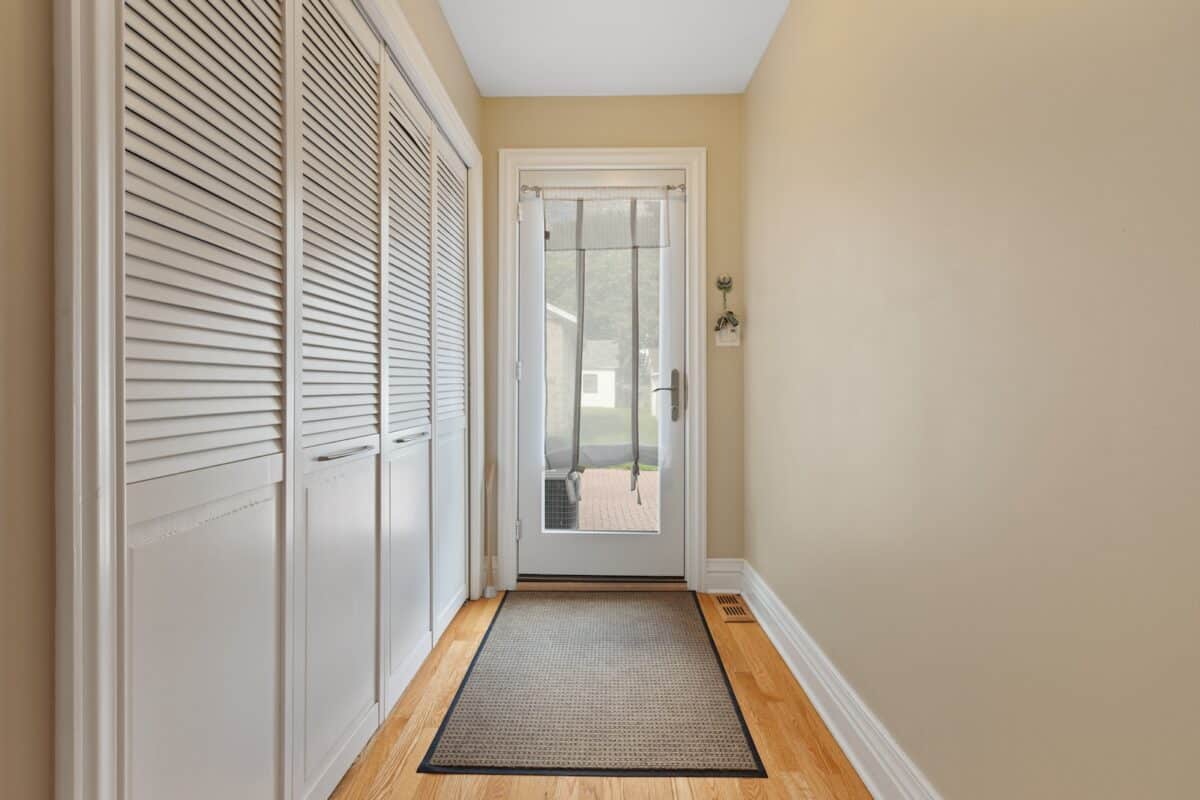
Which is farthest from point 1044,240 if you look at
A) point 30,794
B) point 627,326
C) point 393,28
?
point 627,326

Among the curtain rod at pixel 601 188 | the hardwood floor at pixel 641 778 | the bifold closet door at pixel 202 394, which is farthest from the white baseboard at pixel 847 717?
the curtain rod at pixel 601 188

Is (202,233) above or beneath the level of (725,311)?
beneath

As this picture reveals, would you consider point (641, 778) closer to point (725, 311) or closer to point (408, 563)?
point (408, 563)

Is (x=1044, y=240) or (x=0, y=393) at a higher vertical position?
(x=1044, y=240)

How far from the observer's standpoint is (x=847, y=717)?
1.76 m

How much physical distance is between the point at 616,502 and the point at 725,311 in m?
1.08

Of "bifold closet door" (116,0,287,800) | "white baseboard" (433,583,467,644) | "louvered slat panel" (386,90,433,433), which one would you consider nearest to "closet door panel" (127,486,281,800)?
"bifold closet door" (116,0,287,800)

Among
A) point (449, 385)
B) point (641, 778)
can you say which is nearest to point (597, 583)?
point (449, 385)

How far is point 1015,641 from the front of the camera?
109 centimetres

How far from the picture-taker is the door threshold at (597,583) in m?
3.16

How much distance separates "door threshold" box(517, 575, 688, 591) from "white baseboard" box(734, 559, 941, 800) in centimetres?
64

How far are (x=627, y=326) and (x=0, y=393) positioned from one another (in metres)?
2.60

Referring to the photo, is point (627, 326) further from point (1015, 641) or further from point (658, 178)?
point (1015, 641)

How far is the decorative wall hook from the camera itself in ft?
10.0
